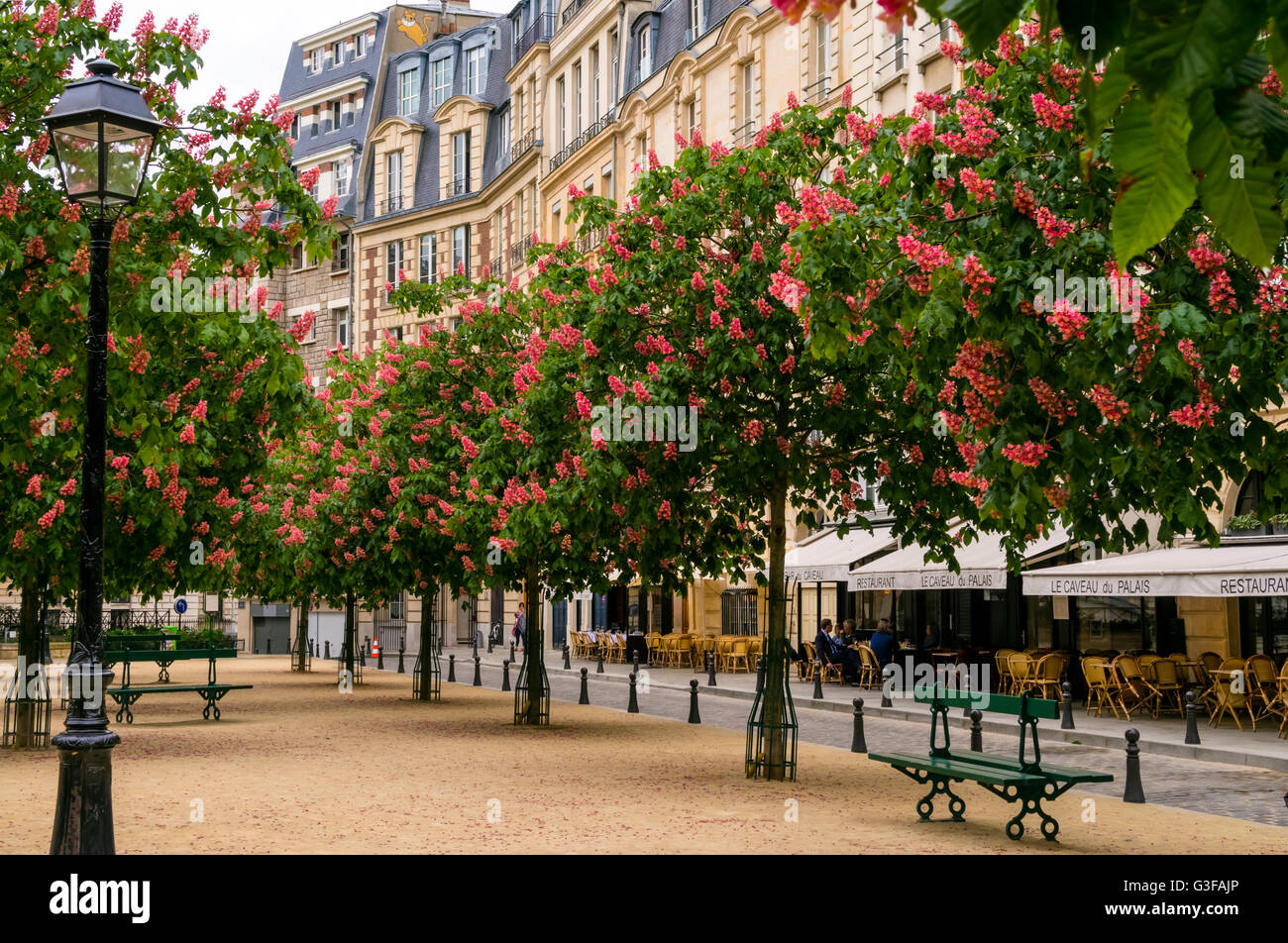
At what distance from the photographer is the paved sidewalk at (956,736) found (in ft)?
46.8

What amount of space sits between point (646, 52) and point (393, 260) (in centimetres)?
2164

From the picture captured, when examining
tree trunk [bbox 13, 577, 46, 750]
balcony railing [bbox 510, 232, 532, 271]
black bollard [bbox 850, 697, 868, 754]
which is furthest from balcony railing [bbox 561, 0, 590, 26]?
black bollard [bbox 850, 697, 868, 754]

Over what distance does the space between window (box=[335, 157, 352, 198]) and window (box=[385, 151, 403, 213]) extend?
3134 millimetres

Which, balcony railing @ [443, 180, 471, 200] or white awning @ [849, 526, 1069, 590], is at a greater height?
balcony railing @ [443, 180, 471, 200]

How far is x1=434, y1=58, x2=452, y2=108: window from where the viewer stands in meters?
63.2

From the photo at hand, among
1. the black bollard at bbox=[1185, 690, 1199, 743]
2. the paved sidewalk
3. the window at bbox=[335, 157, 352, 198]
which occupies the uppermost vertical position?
the window at bbox=[335, 157, 352, 198]

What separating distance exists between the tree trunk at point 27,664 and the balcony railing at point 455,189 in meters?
43.5

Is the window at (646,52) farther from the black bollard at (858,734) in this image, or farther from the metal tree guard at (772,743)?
the metal tree guard at (772,743)

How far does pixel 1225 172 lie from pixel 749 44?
129ft

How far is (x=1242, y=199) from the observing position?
1901 millimetres

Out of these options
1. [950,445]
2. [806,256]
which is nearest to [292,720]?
[950,445]

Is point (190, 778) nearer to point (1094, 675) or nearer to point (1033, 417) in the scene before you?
point (1033, 417)

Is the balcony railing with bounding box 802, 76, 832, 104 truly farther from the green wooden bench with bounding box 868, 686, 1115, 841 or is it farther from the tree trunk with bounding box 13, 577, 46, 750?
the green wooden bench with bounding box 868, 686, 1115, 841

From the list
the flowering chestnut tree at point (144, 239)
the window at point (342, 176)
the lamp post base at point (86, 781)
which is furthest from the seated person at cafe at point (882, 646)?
the window at point (342, 176)
